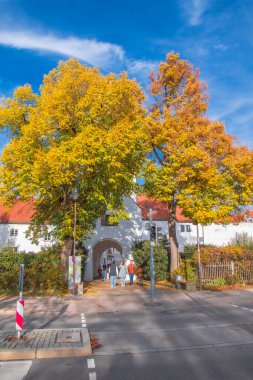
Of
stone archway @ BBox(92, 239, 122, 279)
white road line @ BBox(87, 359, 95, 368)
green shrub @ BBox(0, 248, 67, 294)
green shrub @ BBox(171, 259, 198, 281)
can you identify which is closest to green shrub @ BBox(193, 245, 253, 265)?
green shrub @ BBox(171, 259, 198, 281)

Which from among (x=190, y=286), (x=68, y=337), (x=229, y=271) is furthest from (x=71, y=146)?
(x=229, y=271)

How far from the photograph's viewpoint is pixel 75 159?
17234 mm

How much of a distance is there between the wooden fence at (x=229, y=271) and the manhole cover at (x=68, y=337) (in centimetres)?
1461

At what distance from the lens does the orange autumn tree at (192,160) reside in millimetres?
21891

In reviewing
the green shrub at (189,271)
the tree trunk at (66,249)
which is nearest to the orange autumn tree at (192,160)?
the green shrub at (189,271)

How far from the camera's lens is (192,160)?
72.4 feet

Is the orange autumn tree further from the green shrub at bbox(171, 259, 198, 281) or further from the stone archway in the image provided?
the stone archway

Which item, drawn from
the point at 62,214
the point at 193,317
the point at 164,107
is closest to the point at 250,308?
the point at 193,317

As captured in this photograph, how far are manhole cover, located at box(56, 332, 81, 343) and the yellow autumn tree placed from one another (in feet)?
31.7

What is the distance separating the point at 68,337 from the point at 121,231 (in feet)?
71.7

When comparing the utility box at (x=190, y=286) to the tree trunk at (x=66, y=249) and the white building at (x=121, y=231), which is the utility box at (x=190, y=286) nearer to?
the white building at (x=121, y=231)

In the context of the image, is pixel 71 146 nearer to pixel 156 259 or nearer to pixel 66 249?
pixel 66 249

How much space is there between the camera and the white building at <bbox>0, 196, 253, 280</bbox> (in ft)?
98.8

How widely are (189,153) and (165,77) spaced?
7.42 meters
